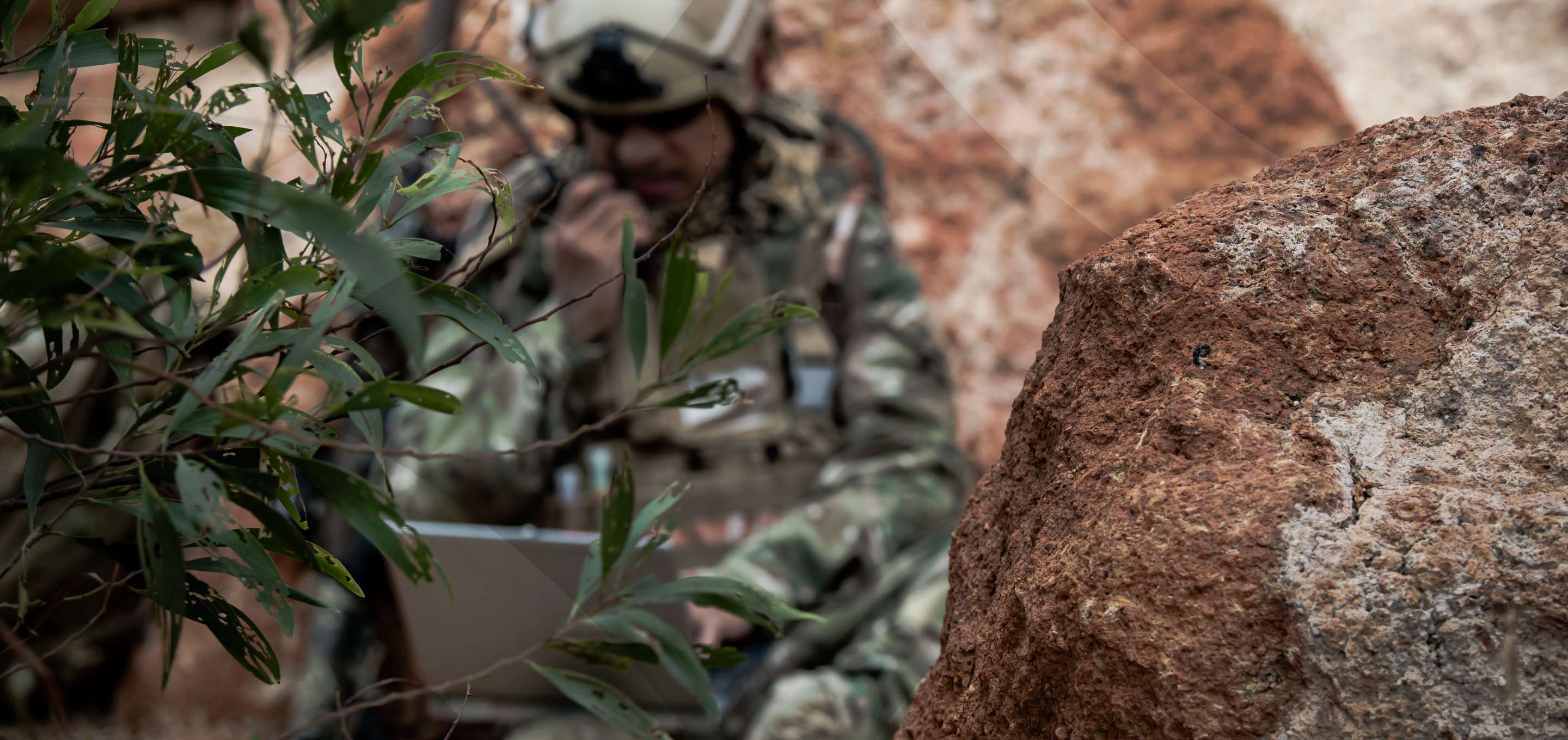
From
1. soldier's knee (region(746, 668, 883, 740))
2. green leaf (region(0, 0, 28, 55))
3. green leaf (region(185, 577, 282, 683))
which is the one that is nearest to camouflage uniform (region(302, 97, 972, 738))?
soldier's knee (region(746, 668, 883, 740))

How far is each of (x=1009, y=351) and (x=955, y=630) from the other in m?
1.90

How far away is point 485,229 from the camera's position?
1863mm

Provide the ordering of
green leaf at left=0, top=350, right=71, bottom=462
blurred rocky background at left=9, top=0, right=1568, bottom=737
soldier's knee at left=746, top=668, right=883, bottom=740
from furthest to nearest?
blurred rocky background at left=9, top=0, right=1568, bottom=737, soldier's knee at left=746, top=668, right=883, bottom=740, green leaf at left=0, top=350, right=71, bottom=462

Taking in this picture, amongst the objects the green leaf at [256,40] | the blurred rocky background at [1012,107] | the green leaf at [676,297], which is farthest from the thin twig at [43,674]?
the blurred rocky background at [1012,107]

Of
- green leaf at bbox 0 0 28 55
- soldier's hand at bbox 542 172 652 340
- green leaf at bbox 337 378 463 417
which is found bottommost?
green leaf at bbox 337 378 463 417

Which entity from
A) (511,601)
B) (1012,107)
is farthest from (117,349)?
(1012,107)

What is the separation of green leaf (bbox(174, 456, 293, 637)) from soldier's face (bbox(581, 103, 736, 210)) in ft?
4.38

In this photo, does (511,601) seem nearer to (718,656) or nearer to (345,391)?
(718,656)

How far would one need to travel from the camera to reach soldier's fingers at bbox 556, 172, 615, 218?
177 cm

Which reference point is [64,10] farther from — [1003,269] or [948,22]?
[948,22]

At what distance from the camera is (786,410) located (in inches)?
70.1

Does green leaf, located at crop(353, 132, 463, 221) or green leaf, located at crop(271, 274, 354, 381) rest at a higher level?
green leaf, located at crop(353, 132, 463, 221)

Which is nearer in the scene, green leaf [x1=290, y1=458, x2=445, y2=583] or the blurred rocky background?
green leaf [x1=290, y1=458, x2=445, y2=583]

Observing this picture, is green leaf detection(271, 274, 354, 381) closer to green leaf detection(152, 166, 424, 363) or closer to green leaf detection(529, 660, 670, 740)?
green leaf detection(152, 166, 424, 363)
